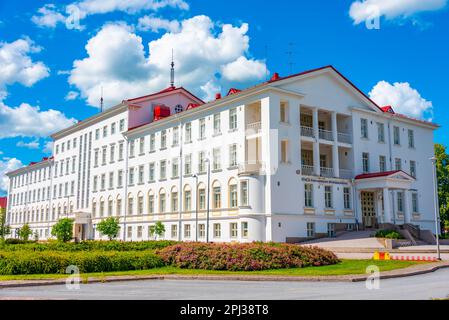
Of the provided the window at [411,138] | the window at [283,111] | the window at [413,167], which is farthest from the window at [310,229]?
the window at [411,138]

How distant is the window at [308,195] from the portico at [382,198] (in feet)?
17.6

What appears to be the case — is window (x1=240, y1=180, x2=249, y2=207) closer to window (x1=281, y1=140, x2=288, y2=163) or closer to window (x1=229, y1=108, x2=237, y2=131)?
window (x1=281, y1=140, x2=288, y2=163)

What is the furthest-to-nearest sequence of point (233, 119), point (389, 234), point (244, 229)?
1. point (233, 119)
2. point (244, 229)
3. point (389, 234)

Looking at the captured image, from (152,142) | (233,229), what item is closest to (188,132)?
(152,142)

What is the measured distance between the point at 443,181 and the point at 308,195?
31.5m

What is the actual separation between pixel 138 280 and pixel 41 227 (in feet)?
203

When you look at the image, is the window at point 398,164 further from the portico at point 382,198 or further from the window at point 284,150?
the window at point 284,150

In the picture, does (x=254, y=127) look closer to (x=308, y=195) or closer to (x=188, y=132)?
(x=308, y=195)

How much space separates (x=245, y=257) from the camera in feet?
65.8

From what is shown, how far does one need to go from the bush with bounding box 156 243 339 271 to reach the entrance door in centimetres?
2150

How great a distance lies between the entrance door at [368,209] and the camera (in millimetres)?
42219

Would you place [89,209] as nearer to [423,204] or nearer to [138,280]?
[423,204]
